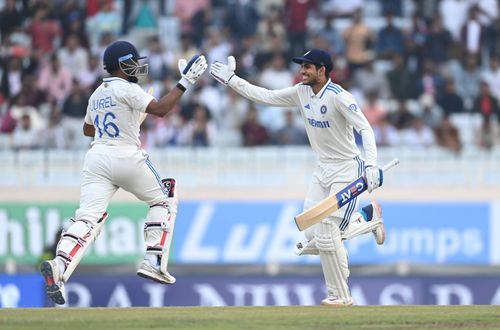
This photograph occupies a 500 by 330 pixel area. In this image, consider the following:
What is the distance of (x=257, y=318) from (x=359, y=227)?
1735 millimetres

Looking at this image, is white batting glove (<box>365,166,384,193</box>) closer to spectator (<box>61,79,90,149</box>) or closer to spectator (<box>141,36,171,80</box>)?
spectator (<box>61,79,90,149</box>)

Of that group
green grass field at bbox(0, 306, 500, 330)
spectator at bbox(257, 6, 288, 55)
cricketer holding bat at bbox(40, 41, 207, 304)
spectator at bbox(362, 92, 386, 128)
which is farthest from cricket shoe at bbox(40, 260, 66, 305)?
spectator at bbox(257, 6, 288, 55)

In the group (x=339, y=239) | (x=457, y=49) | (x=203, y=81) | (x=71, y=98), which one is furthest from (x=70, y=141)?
(x=339, y=239)

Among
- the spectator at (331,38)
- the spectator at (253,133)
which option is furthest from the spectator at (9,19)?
the spectator at (331,38)

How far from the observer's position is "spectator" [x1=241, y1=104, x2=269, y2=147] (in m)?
17.7

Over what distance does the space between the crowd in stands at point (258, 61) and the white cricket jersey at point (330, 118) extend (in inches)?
249

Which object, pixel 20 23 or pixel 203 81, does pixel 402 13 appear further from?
pixel 20 23

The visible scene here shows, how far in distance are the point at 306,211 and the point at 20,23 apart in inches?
383

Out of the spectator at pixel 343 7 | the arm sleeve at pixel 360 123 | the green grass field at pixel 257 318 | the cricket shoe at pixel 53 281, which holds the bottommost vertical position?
the green grass field at pixel 257 318

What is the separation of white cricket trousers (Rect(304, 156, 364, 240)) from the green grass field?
0.75 meters

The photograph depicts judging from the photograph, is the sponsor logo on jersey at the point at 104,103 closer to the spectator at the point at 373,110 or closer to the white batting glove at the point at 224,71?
the white batting glove at the point at 224,71

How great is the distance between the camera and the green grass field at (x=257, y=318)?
385 inches

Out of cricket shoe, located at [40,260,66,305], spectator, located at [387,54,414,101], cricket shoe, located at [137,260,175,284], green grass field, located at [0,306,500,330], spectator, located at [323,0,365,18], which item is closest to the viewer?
green grass field, located at [0,306,500,330]

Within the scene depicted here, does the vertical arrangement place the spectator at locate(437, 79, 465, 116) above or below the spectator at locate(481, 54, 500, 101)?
below
